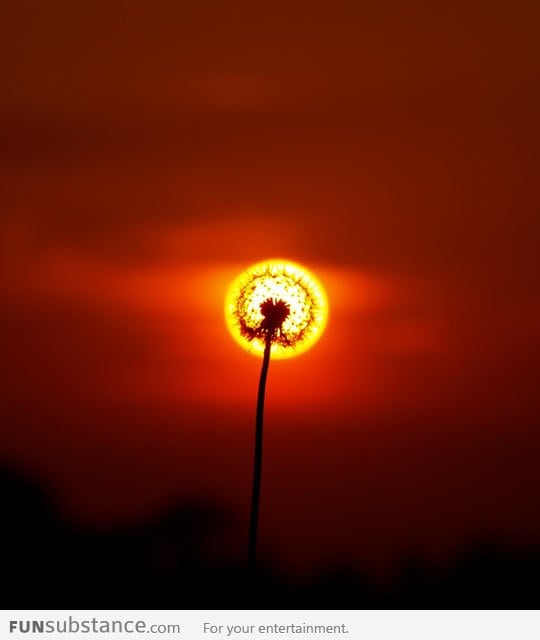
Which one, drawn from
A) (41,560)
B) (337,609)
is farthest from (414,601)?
(41,560)

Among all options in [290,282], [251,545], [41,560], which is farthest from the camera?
[290,282]

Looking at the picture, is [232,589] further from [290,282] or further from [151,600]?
[290,282]

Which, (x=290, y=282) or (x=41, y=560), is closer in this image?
(x=41, y=560)

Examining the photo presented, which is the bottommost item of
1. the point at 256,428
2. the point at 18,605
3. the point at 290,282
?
the point at 18,605

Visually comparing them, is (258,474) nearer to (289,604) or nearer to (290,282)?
(289,604)

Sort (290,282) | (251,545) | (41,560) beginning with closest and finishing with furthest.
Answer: (251,545) < (41,560) < (290,282)

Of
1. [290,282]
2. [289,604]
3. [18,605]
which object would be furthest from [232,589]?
[290,282]

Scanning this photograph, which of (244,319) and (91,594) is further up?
(244,319)

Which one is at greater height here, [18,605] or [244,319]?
[244,319]

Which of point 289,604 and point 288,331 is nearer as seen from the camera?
point 289,604
